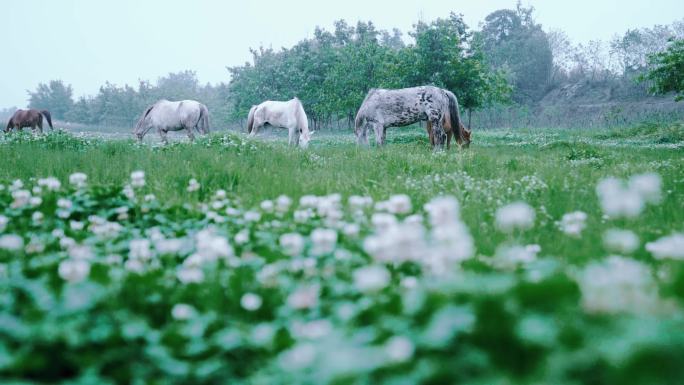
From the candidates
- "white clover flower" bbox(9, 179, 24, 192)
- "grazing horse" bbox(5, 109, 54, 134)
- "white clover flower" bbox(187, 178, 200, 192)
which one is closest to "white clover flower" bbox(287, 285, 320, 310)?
"white clover flower" bbox(187, 178, 200, 192)

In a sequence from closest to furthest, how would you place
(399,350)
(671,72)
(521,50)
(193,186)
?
(399,350) < (193,186) < (671,72) < (521,50)

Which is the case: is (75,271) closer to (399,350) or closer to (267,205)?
(267,205)

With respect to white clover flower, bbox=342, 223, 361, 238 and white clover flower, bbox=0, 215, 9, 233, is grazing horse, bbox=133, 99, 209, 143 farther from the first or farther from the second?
white clover flower, bbox=342, 223, 361, 238

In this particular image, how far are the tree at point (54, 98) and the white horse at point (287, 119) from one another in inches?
3952

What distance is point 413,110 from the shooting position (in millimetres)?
15047

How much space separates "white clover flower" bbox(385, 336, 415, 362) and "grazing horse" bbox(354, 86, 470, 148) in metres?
13.0

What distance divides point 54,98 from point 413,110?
378 ft

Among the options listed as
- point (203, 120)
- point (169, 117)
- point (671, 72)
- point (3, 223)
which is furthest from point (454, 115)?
point (3, 223)

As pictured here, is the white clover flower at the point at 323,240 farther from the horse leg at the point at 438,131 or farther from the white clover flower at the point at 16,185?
the horse leg at the point at 438,131

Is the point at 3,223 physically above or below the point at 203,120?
below

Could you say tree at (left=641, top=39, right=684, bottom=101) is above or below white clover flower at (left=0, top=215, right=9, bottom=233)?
above

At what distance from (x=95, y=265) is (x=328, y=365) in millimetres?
2139

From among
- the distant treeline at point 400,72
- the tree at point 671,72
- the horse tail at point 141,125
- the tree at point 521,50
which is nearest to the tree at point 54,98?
the distant treeline at point 400,72

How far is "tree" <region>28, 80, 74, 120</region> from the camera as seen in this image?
107188 mm
